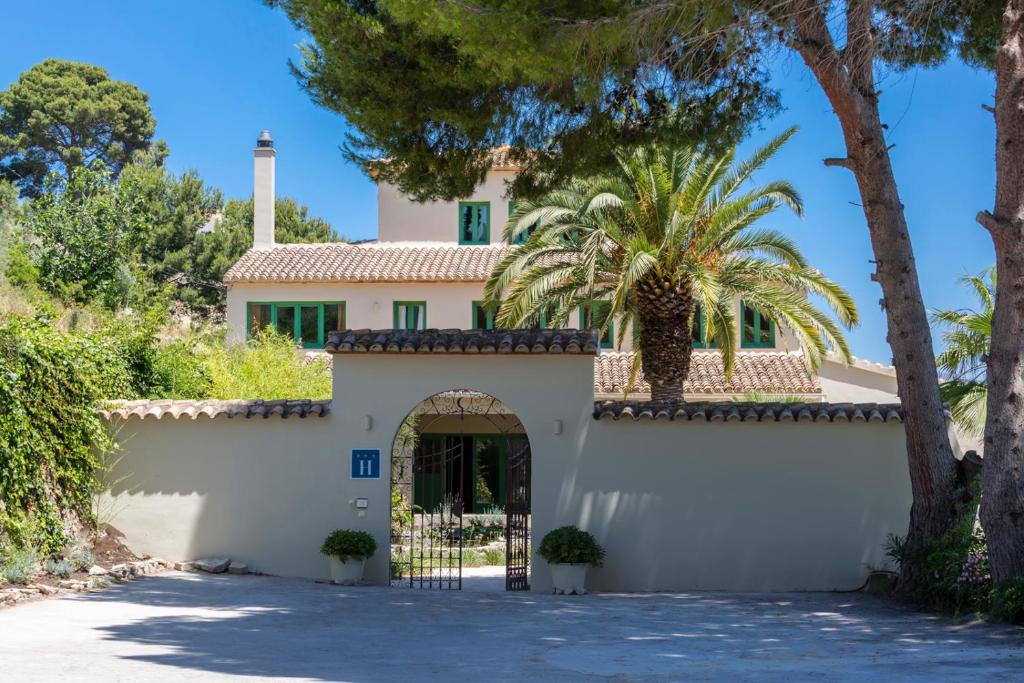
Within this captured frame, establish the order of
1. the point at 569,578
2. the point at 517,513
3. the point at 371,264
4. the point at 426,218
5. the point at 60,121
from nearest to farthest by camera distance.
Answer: the point at 569,578
the point at 517,513
the point at 371,264
the point at 426,218
the point at 60,121

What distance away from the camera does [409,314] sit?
32.5m

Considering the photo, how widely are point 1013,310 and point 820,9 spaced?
14.3 feet

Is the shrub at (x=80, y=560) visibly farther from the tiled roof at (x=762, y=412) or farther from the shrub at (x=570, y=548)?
the tiled roof at (x=762, y=412)

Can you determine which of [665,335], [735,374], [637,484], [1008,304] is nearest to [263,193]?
[735,374]

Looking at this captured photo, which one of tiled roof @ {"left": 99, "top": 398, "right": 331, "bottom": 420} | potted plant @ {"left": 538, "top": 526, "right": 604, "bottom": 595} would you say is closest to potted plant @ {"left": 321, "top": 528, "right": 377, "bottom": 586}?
tiled roof @ {"left": 99, "top": 398, "right": 331, "bottom": 420}

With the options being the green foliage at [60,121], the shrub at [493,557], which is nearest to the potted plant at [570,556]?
the shrub at [493,557]

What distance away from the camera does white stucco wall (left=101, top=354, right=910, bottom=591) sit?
53.1ft

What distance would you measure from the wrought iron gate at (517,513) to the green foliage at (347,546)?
79.0 inches

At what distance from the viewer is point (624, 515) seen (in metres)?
16.3

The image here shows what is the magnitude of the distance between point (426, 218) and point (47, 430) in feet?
64.7

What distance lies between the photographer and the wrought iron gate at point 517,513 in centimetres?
1659

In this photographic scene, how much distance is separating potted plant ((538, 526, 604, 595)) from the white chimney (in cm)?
2118

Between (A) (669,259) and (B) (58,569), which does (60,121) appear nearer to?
(A) (669,259)

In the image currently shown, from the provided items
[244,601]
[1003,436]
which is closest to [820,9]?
[1003,436]
